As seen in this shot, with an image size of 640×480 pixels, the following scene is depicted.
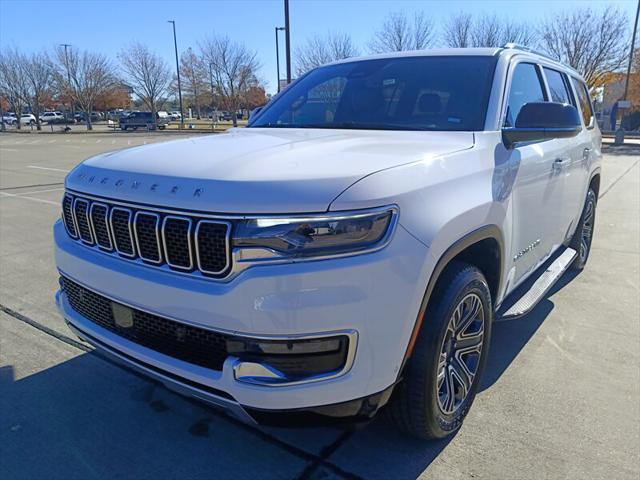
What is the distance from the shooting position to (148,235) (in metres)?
2.05

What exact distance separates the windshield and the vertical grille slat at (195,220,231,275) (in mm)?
1570

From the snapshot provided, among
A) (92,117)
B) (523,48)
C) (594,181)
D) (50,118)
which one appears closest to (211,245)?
(523,48)

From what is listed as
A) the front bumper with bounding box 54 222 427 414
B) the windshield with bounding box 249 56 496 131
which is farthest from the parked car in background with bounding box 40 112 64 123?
the front bumper with bounding box 54 222 427 414

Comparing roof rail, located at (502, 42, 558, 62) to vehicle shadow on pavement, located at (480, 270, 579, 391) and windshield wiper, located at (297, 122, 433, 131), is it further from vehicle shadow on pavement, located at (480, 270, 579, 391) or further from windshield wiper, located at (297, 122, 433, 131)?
vehicle shadow on pavement, located at (480, 270, 579, 391)

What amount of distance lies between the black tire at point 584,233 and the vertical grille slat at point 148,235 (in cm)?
415

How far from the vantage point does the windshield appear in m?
2.97

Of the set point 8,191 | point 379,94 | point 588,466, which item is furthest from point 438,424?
point 8,191

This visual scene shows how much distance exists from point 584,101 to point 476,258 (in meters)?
3.19

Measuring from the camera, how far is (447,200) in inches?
84.0

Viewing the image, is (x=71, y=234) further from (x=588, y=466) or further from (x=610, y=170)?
(x=610, y=170)

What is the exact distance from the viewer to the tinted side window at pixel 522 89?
10.1ft

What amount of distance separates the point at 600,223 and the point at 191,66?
159 ft

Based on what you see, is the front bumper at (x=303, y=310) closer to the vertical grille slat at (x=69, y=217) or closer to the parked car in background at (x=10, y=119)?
the vertical grille slat at (x=69, y=217)

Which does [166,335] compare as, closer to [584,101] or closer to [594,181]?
[584,101]
